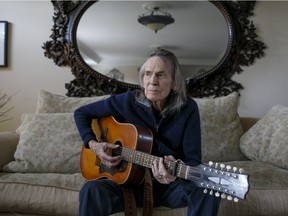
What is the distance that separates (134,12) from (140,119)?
124 centimetres

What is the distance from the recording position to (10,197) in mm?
1403

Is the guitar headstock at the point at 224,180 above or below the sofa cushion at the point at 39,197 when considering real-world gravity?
above

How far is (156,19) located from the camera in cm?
241

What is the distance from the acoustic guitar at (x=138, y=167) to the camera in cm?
103

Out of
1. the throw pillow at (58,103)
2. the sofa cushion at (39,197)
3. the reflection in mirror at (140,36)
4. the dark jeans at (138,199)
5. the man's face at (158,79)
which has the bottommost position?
the sofa cushion at (39,197)

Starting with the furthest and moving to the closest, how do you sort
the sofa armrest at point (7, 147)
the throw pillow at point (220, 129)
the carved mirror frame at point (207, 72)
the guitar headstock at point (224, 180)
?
the carved mirror frame at point (207, 72), the throw pillow at point (220, 129), the sofa armrest at point (7, 147), the guitar headstock at point (224, 180)

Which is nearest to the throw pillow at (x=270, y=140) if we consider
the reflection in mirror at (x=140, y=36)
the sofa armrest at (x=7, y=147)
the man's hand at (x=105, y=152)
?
the reflection in mirror at (x=140, y=36)

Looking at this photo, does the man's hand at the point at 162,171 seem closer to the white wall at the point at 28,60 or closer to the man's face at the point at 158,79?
the man's face at the point at 158,79

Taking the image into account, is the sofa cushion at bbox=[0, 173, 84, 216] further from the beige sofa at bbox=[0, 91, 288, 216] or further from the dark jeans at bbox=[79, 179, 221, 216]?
the dark jeans at bbox=[79, 179, 221, 216]

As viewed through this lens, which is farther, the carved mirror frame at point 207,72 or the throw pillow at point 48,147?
the carved mirror frame at point 207,72

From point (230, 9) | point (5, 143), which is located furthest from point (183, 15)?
point (5, 143)

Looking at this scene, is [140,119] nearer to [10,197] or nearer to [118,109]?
[118,109]

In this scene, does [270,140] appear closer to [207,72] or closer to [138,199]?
[207,72]

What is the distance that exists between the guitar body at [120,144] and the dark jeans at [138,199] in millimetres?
69
